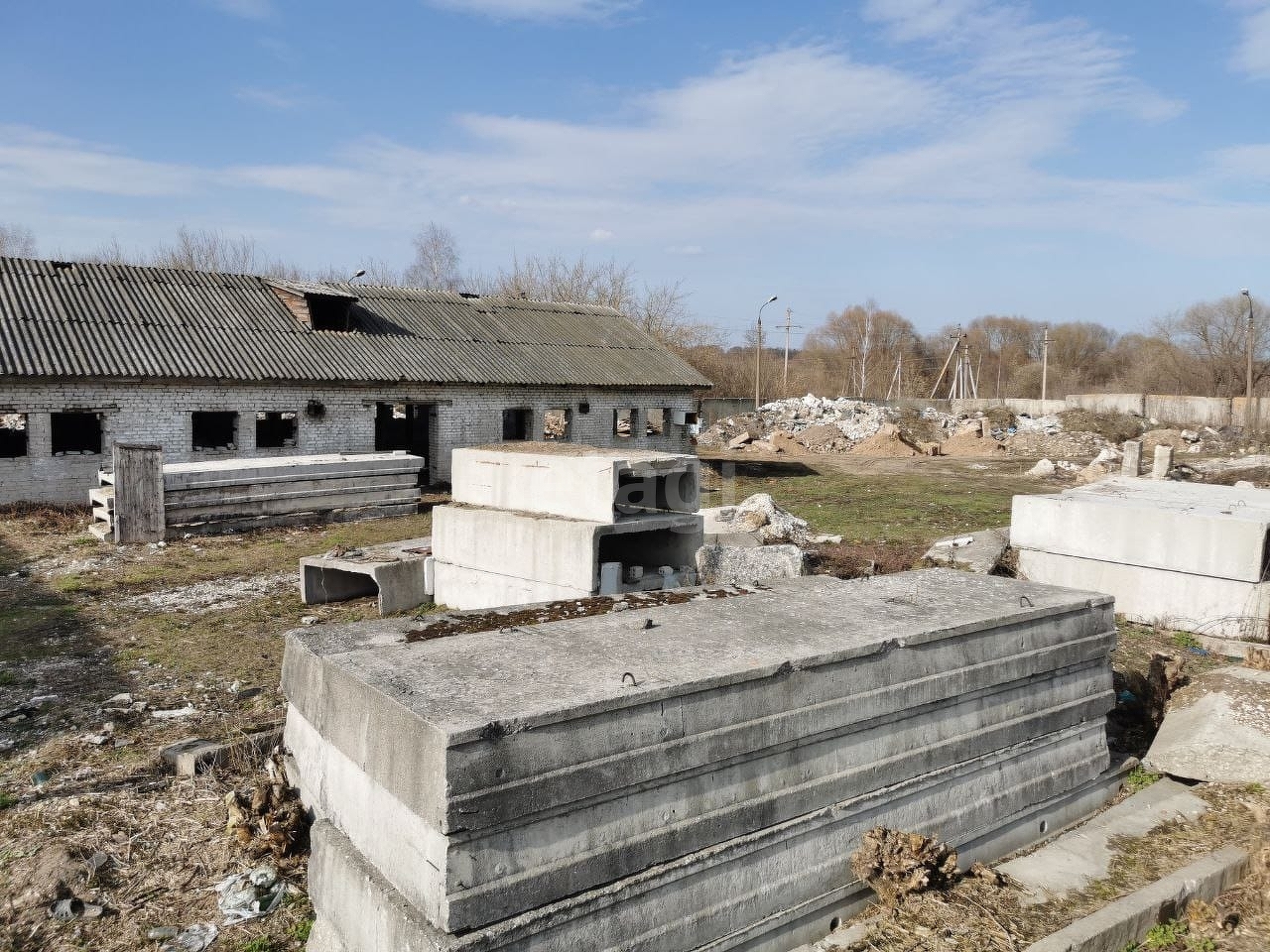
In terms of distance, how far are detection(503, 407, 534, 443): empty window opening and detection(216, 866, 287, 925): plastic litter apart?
645 inches

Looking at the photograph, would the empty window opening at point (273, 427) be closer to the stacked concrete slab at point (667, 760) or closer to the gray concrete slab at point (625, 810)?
the gray concrete slab at point (625, 810)

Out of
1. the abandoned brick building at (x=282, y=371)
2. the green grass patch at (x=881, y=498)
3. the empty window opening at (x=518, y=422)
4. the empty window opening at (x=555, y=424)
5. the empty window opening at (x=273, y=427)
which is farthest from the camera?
the empty window opening at (x=555, y=424)

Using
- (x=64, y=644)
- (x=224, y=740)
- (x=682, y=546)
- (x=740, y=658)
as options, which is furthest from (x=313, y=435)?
(x=740, y=658)

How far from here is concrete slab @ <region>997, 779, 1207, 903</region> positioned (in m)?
4.14

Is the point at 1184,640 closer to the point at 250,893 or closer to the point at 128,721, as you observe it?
the point at 250,893

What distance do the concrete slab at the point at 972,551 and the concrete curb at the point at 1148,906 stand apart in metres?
4.82

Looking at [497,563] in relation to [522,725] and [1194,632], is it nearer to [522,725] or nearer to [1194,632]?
[522,725]

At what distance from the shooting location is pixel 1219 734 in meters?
5.15

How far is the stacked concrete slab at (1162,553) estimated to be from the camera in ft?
25.3

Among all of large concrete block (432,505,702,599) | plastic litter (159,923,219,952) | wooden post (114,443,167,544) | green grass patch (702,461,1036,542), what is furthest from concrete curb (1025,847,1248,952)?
wooden post (114,443,167,544)

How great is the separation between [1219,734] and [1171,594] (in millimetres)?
3356

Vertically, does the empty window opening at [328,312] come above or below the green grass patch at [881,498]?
above

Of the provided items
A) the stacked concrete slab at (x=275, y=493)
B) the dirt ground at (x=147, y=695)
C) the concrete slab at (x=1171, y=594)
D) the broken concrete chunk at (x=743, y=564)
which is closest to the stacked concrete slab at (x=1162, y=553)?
the concrete slab at (x=1171, y=594)

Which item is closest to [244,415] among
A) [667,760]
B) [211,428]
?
[211,428]
